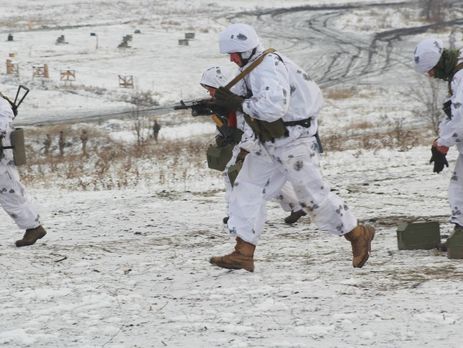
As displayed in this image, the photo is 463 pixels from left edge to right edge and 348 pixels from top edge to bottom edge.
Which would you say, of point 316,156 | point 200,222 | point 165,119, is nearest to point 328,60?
point 165,119

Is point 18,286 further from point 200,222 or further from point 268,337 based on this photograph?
point 200,222

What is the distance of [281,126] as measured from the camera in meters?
5.76

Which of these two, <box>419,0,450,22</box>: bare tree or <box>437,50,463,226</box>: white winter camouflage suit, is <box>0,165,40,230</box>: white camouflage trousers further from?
<box>419,0,450,22</box>: bare tree

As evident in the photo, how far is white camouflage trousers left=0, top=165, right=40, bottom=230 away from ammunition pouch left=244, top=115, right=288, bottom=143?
2.52m

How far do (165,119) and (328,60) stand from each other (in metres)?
13.2

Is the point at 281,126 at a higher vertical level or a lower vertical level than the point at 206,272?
higher

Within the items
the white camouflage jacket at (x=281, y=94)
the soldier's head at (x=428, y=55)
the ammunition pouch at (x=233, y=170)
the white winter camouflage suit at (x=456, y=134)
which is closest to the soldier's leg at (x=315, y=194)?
the white camouflage jacket at (x=281, y=94)

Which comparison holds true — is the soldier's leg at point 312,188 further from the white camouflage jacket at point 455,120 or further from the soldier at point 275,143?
the white camouflage jacket at point 455,120

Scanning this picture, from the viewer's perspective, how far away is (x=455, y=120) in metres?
5.98

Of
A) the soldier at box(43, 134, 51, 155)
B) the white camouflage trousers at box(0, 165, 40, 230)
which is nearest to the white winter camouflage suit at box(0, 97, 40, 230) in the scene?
the white camouflage trousers at box(0, 165, 40, 230)

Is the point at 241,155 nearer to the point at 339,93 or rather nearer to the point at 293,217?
the point at 293,217

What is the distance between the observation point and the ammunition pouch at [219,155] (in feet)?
25.7

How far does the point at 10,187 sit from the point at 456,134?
3.84 meters

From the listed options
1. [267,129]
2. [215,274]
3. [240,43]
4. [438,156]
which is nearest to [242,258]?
[215,274]
